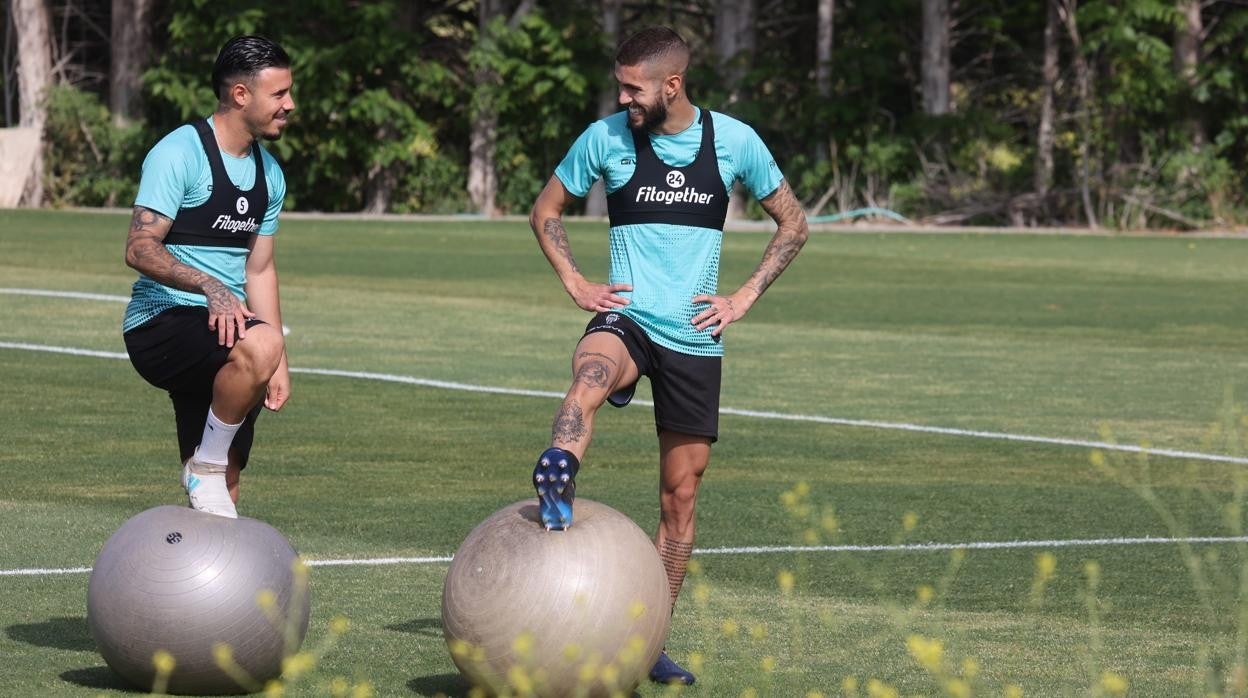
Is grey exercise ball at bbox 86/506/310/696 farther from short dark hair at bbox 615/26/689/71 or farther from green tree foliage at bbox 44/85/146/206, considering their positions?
green tree foliage at bbox 44/85/146/206

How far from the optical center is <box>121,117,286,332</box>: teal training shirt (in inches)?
286

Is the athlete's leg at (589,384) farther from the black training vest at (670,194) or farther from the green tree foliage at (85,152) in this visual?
the green tree foliage at (85,152)

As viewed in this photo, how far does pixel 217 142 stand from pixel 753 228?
118ft

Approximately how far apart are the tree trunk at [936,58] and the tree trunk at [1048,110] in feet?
6.60

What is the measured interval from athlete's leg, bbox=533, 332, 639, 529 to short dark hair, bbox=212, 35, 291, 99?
1485 millimetres

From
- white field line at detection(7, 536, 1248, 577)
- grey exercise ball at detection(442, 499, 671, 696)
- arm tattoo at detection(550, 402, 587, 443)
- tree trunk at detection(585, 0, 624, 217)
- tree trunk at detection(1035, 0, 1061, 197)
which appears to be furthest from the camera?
tree trunk at detection(585, 0, 624, 217)

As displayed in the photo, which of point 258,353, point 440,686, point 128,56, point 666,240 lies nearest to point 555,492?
point 440,686

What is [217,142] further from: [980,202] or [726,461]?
[980,202]

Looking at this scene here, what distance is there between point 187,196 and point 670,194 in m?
1.64

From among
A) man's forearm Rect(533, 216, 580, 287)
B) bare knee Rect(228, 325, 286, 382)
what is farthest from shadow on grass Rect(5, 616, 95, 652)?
man's forearm Rect(533, 216, 580, 287)

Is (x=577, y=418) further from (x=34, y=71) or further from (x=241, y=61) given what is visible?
(x=34, y=71)

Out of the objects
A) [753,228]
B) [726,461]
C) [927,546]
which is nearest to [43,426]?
[726,461]

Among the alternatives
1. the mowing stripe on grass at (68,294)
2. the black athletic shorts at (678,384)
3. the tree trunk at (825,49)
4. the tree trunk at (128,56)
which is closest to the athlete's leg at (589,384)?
the black athletic shorts at (678,384)

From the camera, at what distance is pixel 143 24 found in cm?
4947
